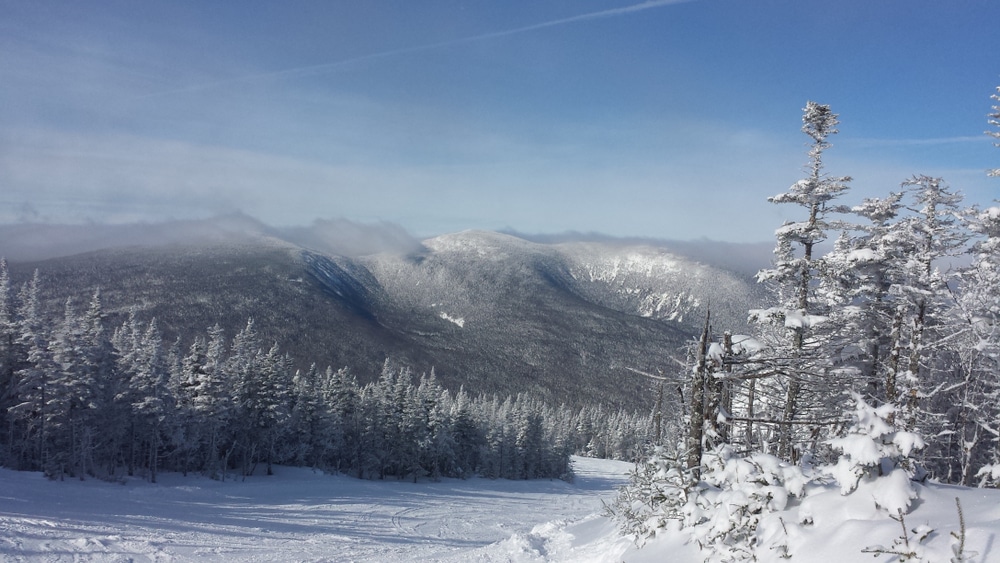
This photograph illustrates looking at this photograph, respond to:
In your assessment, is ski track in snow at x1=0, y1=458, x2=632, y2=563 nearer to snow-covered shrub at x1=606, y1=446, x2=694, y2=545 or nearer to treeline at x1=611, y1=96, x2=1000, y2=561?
snow-covered shrub at x1=606, y1=446, x2=694, y2=545

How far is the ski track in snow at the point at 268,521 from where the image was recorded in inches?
807

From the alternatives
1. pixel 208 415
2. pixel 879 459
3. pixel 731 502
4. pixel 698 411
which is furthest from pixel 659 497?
pixel 208 415

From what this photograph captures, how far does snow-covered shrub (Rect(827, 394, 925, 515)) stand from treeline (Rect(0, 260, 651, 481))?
11.4 m

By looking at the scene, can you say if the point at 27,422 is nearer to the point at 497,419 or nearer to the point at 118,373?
the point at 118,373

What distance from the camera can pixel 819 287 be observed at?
1820 cm

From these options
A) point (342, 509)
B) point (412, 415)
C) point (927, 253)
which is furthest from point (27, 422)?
point (927, 253)

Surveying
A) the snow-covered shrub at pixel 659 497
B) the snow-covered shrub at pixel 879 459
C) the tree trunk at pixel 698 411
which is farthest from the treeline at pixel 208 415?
the snow-covered shrub at pixel 879 459

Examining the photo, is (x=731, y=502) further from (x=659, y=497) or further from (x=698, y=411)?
(x=659, y=497)

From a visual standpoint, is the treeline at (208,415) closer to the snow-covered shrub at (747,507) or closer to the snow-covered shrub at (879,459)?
the snow-covered shrub at (747,507)

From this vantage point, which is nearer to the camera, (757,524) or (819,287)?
(757,524)

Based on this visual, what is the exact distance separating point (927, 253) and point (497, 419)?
6704 cm

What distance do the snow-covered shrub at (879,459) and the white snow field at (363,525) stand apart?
0.22 m

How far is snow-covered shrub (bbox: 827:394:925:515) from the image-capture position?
23.2 ft

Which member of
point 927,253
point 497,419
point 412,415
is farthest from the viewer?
point 497,419
